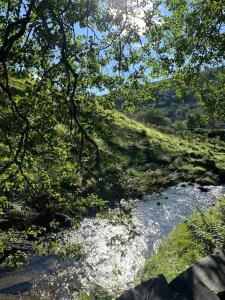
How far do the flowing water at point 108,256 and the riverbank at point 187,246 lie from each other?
1463 millimetres

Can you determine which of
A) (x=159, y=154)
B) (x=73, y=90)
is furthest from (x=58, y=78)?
(x=159, y=154)

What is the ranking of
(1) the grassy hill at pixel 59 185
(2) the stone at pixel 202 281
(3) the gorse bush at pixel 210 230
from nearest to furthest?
(2) the stone at pixel 202 281 < (1) the grassy hill at pixel 59 185 < (3) the gorse bush at pixel 210 230

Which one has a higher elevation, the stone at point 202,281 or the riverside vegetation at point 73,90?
the riverside vegetation at point 73,90

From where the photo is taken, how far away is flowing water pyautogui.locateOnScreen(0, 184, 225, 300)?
18.0 meters

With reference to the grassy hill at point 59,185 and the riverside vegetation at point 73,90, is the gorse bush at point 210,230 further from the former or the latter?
the grassy hill at point 59,185

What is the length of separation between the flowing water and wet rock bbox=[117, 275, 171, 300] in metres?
2.51

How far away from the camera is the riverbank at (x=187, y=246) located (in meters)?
16.0

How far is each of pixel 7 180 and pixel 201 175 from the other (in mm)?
43163

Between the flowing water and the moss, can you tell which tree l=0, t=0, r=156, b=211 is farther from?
the moss

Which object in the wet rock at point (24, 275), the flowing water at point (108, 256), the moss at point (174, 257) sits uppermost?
the moss at point (174, 257)

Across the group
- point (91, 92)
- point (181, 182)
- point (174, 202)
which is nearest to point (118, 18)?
point (91, 92)

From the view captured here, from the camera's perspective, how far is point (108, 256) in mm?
22578

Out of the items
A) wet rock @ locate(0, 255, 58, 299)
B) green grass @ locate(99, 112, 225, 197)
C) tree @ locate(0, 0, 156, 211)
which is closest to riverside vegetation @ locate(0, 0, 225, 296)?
tree @ locate(0, 0, 156, 211)

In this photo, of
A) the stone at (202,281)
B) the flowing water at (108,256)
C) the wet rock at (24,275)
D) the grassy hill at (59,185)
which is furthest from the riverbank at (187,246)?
the wet rock at (24,275)
